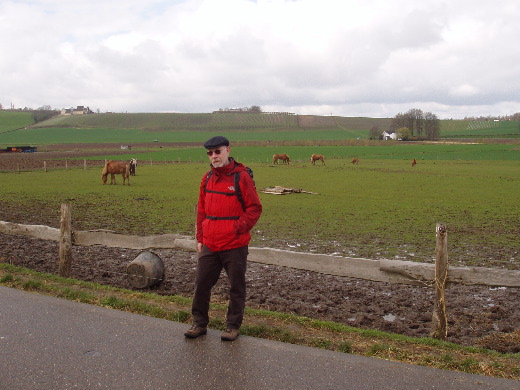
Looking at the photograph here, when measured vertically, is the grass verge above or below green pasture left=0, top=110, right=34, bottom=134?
below

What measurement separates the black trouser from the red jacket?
4.3 inches

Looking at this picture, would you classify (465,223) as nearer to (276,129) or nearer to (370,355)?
(370,355)

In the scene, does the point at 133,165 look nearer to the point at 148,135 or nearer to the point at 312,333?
the point at 312,333

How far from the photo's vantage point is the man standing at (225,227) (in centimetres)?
521

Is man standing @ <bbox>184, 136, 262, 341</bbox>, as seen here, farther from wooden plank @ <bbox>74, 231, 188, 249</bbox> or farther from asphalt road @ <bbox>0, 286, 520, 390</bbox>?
wooden plank @ <bbox>74, 231, 188, 249</bbox>

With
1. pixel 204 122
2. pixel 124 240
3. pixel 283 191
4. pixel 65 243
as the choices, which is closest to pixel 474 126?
pixel 204 122

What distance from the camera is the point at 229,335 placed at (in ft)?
17.2

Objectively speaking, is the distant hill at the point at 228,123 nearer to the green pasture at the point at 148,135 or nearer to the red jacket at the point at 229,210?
the green pasture at the point at 148,135

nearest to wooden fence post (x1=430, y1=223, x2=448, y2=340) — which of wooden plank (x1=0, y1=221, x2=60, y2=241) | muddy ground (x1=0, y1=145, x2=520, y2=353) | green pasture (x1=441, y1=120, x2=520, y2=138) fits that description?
muddy ground (x1=0, y1=145, x2=520, y2=353)

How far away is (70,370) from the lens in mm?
4426

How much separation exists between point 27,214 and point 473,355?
48.6 feet

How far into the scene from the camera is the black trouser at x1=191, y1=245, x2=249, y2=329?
532 cm

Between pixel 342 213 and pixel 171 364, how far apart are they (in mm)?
13535

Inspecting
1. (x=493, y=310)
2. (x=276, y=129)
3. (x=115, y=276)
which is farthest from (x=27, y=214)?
(x=276, y=129)
